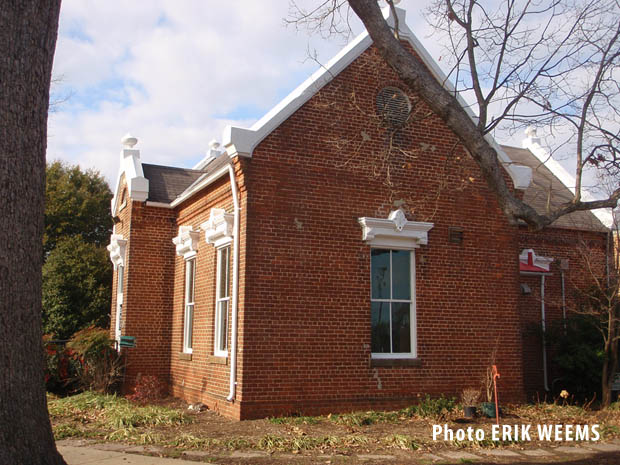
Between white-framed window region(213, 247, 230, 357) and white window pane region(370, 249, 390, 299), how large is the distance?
2.90m

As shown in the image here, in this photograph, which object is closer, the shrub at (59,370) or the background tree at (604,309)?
the background tree at (604,309)

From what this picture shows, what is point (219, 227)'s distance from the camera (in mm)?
12617

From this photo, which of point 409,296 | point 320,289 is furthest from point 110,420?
point 409,296

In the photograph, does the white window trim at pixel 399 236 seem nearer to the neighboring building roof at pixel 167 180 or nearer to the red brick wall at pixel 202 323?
the red brick wall at pixel 202 323

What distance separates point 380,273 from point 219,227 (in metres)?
3.31

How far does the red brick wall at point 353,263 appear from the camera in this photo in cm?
1152

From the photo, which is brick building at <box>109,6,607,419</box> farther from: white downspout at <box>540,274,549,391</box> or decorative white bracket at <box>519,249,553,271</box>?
white downspout at <box>540,274,549,391</box>

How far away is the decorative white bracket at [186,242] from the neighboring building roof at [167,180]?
1478 millimetres

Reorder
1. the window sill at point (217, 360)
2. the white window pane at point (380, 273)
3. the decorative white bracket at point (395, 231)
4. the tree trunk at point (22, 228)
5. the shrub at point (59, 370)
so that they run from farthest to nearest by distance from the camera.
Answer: the shrub at point (59, 370), the white window pane at point (380, 273), the decorative white bracket at point (395, 231), the window sill at point (217, 360), the tree trunk at point (22, 228)

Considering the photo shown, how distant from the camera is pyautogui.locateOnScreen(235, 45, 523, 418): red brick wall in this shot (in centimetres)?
1152

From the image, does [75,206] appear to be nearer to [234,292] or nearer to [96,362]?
[96,362]

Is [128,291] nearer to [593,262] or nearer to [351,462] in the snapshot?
[351,462]

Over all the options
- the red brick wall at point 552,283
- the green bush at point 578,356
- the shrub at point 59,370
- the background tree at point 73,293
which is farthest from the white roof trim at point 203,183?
the green bush at point 578,356

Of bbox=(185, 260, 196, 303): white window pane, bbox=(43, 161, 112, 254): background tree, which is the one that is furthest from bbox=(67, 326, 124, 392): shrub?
bbox=(43, 161, 112, 254): background tree
